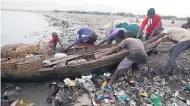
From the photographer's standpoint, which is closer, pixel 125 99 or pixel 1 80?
pixel 125 99

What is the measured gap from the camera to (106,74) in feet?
24.3

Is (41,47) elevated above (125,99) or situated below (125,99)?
above

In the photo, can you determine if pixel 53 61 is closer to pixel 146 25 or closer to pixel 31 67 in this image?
pixel 31 67

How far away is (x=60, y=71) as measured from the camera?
7.21 m

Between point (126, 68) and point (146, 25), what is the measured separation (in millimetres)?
2730

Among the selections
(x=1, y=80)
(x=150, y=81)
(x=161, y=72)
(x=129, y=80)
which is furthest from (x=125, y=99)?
(x=1, y=80)

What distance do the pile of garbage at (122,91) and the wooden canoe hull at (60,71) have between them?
0.27 meters

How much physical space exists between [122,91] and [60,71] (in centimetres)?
184

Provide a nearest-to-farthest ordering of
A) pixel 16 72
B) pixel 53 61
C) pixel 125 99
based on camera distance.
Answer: pixel 125 99 → pixel 16 72 → pixel 53 61

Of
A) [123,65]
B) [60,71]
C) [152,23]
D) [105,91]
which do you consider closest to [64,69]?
[60,71]

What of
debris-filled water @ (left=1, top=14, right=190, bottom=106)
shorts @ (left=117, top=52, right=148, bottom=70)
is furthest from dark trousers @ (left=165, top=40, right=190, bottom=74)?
shorts @ (left=117, top=52, right=148, bottom=70)

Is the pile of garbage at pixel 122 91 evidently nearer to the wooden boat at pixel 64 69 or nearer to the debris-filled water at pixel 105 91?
the debris-filled water at pixel 105 91

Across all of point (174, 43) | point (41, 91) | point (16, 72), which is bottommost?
point (41, 91)

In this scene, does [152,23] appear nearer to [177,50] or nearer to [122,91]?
[177,50]
